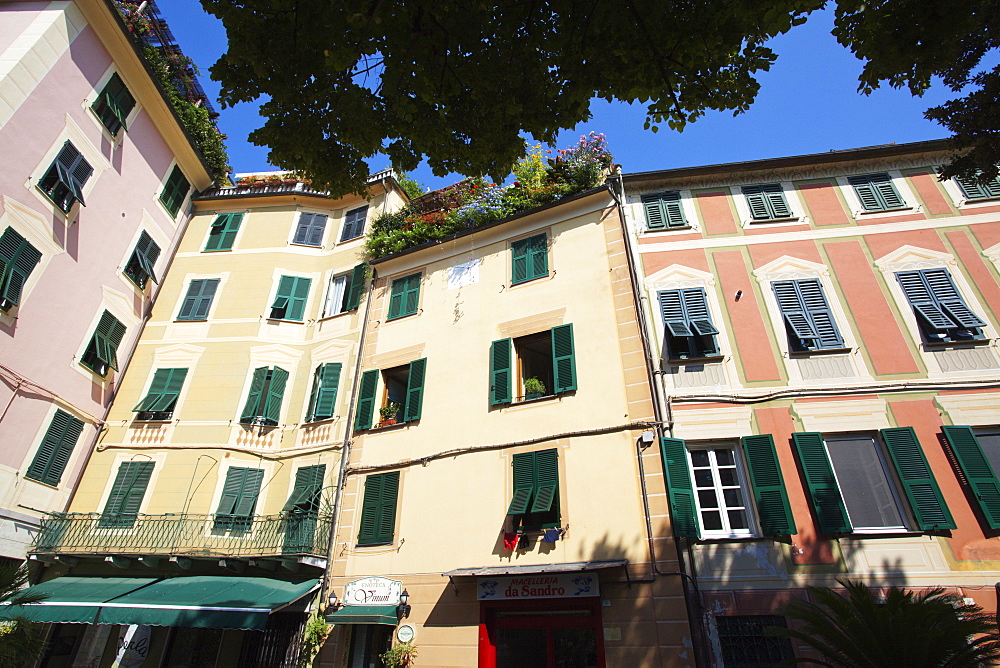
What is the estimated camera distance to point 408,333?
47.4 ft

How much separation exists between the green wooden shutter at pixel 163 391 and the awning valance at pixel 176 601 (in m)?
4.24

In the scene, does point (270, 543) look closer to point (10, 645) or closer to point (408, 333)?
point (10, 645)

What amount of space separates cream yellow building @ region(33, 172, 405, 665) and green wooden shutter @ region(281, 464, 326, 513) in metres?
0.04

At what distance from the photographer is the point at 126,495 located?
13.7 m

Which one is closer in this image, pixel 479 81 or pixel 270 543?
pixel 479 81

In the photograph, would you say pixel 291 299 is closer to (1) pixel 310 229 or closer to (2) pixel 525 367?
(1) pixel 310 229

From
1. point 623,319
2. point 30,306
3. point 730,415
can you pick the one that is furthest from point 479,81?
point 30,306

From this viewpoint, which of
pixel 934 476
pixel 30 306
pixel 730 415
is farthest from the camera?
pixel 30 306

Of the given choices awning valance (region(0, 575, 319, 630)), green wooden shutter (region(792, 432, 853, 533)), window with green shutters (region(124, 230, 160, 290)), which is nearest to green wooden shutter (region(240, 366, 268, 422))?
awning valance (region(0, 575, 319, 630))

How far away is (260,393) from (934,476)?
14457 millimetres

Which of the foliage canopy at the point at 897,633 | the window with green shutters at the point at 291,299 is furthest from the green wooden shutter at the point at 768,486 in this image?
the window with green shutters at the point at 291,299

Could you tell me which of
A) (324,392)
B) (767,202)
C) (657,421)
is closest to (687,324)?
(657,421)

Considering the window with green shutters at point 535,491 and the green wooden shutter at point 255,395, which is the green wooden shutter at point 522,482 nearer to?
the window with green shutters at point 535,491

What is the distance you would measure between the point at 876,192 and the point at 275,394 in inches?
599
